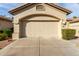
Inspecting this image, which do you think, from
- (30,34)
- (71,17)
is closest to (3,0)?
(30,34)

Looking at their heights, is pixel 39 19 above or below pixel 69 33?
above

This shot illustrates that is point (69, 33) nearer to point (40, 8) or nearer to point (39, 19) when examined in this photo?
point (39, 19)

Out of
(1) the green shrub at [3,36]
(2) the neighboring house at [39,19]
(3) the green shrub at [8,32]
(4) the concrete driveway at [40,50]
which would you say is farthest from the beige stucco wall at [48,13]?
(4) the concrete driveway at [40,50]

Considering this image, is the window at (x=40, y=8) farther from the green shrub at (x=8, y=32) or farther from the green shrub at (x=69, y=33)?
the green shrub at (x=8, y=32)

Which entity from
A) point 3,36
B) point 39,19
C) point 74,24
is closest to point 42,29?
point 39,19

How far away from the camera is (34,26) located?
47.1 feet

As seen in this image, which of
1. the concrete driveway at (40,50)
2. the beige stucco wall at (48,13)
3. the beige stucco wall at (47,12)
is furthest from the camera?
the beige stucco wall at (47,12)

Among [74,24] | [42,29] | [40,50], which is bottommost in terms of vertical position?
[40,50]

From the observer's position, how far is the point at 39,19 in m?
14.5

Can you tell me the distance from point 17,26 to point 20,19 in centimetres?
58

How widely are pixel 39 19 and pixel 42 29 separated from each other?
782 millimetres

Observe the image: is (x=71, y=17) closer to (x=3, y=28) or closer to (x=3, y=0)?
(x=3, y=28)

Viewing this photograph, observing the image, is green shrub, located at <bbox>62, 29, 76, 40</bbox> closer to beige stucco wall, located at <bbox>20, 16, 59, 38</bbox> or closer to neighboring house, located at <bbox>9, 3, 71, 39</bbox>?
neighboring house, located at <bbox>9, 3, 71, 39</bbox>

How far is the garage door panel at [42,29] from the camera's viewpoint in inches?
563
